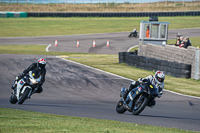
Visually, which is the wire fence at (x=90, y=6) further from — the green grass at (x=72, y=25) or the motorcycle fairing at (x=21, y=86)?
the motorcycle fairing at (x=21, y=86)

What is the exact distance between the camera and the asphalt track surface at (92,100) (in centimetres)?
1064

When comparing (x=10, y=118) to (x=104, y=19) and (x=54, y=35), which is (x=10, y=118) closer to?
(x=54, y=35)

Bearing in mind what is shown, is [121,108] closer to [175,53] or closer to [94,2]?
[175,53]

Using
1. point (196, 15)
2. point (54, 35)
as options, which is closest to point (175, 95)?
point (54, 35)

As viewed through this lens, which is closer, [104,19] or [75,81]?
[75,81]

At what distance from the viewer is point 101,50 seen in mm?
33875

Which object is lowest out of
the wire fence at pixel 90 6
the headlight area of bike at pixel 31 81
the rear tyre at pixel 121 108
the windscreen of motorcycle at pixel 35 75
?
the rear tyre at pixel 121 108

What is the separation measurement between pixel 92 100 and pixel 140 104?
3051 mm

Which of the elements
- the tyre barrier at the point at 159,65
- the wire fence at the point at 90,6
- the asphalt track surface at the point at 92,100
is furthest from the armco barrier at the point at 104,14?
the asphalt track surface at the point at 92,100

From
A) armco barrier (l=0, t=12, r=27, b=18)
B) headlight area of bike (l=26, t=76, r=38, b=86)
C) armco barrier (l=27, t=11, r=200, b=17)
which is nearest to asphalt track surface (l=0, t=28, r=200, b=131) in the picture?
headlight area of bike (l=26, t=76, r=38, b=86)

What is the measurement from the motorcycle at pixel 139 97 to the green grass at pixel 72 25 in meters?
36.2

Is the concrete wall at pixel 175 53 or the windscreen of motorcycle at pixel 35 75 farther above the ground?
the windscreen of motorcycle at pixel 35 75

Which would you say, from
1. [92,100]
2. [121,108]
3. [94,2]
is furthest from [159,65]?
[94,2]

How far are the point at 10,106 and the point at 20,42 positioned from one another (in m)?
27.9
